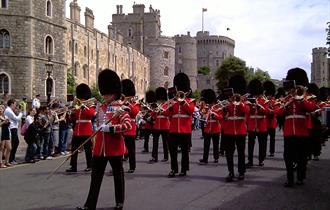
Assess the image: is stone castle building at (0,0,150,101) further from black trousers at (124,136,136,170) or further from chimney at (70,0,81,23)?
black trousers at (124,136,136,170)

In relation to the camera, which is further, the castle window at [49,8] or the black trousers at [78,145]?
the castle window at [49,8]

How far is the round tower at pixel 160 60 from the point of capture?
298 feet

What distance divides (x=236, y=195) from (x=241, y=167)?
1.85 metres

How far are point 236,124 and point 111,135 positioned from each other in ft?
12.1

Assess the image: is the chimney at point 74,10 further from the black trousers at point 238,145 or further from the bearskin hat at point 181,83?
the black trousers at point 238,145

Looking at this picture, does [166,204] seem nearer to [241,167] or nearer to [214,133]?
[241,167]

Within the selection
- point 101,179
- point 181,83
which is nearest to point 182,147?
point 181,83

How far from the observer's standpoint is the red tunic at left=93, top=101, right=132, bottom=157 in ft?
25.6

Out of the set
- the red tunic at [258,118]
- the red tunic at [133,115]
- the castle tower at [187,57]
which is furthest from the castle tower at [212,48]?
the red tunic at [133,115]

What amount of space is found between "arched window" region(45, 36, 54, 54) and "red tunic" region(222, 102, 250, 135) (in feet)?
98.6

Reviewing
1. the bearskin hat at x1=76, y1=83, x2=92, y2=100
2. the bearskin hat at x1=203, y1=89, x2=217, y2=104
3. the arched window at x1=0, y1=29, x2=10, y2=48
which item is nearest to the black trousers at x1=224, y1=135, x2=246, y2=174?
the bearskin hat at x1=76, y1=83, x2=92, y2=100

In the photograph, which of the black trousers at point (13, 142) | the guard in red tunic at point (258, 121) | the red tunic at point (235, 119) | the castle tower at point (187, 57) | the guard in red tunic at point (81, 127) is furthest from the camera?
the castle tower at point (187, 57)

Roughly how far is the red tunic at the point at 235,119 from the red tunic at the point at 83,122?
10.7 ft

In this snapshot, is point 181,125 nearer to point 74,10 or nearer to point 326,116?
point 326,116
